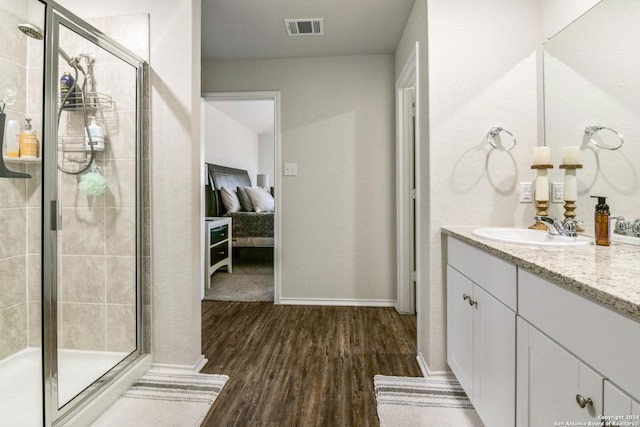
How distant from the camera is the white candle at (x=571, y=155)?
1613mm

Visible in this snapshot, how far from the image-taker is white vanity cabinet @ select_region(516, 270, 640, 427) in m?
0.67

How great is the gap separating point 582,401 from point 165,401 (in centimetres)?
172

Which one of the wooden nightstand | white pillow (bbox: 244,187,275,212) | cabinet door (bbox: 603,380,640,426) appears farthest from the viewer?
white pillow (bbox: 244,187,275,212)

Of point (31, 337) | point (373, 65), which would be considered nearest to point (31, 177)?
point (31, 337)

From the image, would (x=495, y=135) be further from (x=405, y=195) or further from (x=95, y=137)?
(x=95, y=137)

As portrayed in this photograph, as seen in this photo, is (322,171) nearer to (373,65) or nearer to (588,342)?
(373,65)

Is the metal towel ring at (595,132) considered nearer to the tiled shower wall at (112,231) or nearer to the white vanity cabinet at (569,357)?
the white vanity cabinet at (569,357)

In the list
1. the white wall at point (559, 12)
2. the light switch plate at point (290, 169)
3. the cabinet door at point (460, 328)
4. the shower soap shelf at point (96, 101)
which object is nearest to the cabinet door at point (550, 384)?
the cabinet door at point (460, 328)

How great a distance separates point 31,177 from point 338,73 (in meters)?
2.46

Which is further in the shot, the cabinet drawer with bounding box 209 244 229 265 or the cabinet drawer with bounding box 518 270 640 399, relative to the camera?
the cabinet drawer with bounding box 209 244 229 265

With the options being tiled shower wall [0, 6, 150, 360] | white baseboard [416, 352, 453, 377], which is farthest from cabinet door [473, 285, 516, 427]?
tiled shower wall [0, 6, 150, 360]

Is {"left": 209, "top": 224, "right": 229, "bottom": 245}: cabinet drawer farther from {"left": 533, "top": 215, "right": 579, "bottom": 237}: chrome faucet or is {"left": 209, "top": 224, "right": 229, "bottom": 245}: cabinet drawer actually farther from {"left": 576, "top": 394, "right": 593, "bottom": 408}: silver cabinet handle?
{"left": 576, "top": 394, "right": 593, "bottom": 408}: silver cabinet handle

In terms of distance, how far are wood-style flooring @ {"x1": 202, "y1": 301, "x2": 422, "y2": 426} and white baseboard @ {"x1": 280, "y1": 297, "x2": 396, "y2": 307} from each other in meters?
0.07

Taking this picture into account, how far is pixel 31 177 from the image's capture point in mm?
1539
